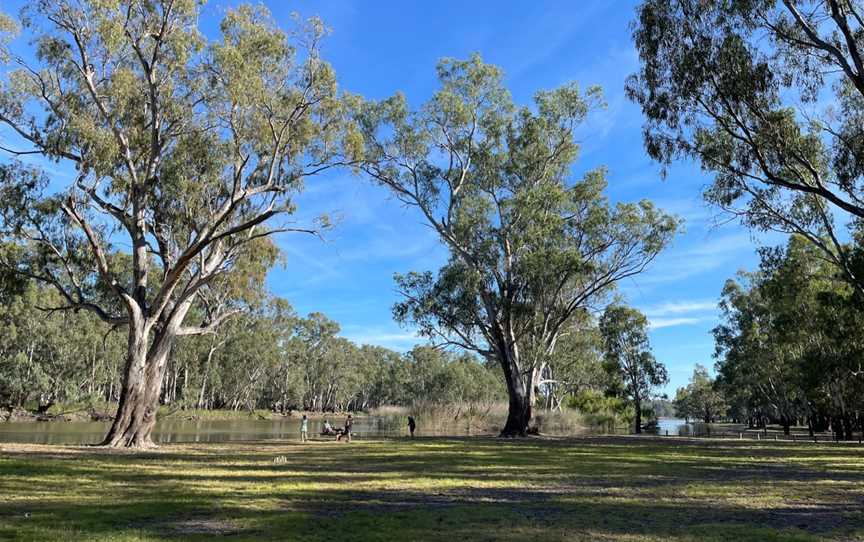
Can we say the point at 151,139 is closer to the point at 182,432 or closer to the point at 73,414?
the point at 182,432

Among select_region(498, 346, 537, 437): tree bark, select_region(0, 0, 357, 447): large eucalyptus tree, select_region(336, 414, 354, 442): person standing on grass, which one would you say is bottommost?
select_region(336, 414, 354, 442): person standing on grass

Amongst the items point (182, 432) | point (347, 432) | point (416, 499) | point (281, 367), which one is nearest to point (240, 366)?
point (281, 367)

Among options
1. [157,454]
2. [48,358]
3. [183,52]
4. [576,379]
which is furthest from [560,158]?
[48,358]

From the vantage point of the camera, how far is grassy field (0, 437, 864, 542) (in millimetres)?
6801

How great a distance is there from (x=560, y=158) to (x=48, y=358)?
2096 inches

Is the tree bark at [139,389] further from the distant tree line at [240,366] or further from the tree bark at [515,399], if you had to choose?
the tree bark at [515,399]

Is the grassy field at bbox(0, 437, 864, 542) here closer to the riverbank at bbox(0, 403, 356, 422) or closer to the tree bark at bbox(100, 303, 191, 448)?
the tree bark at bbox(100, 303, 191, 448)

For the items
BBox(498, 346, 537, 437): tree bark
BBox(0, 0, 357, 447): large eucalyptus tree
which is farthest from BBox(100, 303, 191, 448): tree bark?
BBox(498, 346, 537, 437): tree bark

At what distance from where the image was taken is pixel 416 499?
9.25 m

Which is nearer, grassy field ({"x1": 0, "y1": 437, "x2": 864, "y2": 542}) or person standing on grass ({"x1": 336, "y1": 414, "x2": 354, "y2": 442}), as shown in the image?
grassy field ({"x1": 0, "y1": 437, "x2": 864, "y2": 542})

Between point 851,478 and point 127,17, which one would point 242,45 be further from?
point 851,478

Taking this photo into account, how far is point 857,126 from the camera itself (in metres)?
18.4

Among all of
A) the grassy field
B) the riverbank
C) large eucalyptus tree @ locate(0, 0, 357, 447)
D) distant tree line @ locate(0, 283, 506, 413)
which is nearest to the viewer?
the grassy field

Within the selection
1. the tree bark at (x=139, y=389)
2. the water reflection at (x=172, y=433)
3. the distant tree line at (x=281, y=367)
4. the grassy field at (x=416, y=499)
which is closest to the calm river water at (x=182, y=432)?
the water reflection at (x=172, y=433)
